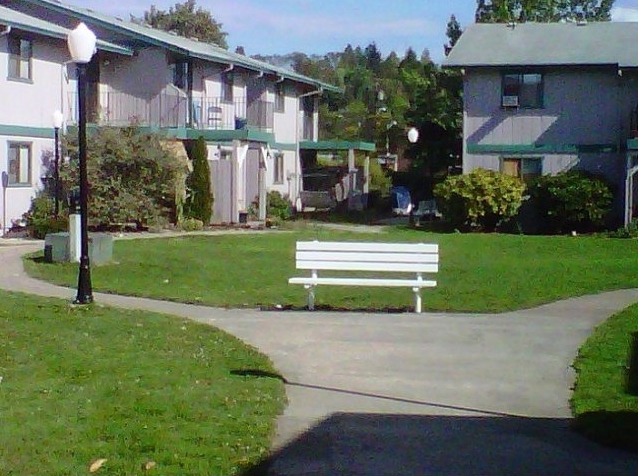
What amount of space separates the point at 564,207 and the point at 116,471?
27.0 meters

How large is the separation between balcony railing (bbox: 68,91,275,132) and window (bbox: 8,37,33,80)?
2151 millimetres

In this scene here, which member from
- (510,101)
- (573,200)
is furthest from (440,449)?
(510,101)

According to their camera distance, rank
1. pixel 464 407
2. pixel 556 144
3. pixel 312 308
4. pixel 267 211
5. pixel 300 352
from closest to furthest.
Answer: pixel 464 407 < pixel 300 352 < pixel 312 308 < pixel 556 144 < pixel 267 211

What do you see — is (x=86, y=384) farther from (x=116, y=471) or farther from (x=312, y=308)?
(x=312, y=308)

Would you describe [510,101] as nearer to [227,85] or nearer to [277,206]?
[277,206]

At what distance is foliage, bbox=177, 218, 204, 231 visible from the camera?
31.2m

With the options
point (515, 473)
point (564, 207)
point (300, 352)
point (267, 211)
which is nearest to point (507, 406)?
point (515, 473)

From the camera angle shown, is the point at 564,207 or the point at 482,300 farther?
the point at 564,207

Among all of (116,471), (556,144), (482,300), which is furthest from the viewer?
(556,144)

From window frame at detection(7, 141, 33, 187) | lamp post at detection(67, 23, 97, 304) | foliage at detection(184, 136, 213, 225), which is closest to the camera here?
lamp post at detection(67, 23, 97, 304)

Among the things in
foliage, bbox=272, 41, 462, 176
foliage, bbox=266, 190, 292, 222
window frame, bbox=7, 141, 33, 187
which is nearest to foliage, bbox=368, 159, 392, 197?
foliage, bbox=272, 41, 462, 176

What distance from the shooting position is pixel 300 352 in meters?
11.2

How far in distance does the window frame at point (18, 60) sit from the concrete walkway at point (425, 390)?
16.3 metres

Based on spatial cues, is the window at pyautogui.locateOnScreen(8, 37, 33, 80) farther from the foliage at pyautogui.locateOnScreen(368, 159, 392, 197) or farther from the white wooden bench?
the foliage at pyautogui.locateOnScreen(368, 159, 392, 197)
